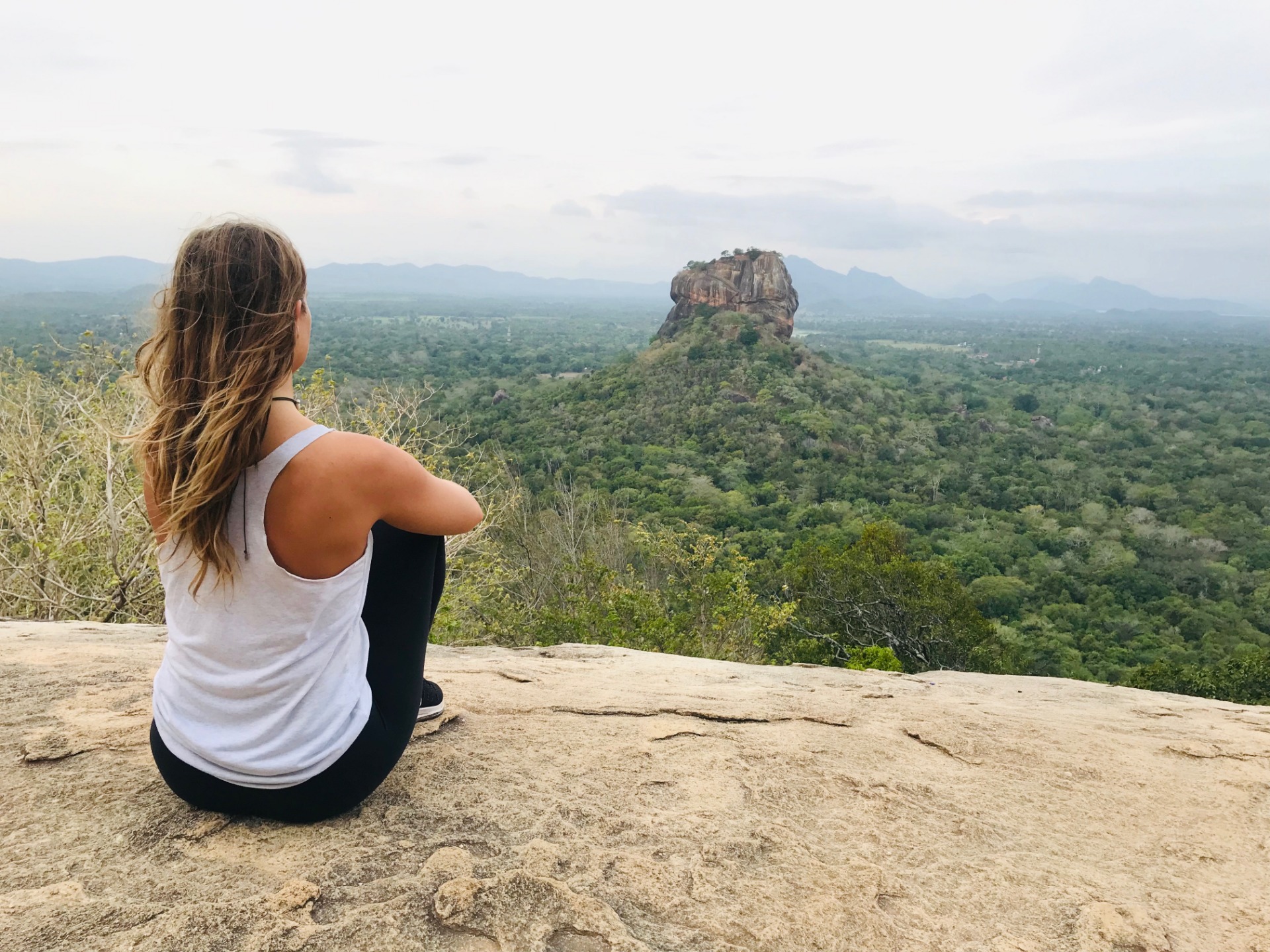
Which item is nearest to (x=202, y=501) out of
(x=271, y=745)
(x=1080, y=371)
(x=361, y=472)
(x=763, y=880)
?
(x=361, y=472)

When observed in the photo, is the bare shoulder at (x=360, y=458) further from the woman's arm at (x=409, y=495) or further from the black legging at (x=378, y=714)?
the black legging at (x=378, y=714)

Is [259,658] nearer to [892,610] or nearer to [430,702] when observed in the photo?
[430,702]

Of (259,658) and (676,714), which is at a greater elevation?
(259,658)

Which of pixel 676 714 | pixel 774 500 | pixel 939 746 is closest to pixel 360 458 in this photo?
pixel 676 714

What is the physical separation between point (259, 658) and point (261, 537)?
0.30 metres

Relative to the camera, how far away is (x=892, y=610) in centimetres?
1327

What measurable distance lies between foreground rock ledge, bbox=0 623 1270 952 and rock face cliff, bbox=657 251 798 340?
151 feet

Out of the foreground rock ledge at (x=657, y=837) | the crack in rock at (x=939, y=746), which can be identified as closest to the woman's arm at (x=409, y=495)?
the foreground rock ledge at (x=657, y=837)

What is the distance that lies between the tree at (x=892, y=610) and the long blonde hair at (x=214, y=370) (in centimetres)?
1197

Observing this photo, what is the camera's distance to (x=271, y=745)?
171cm

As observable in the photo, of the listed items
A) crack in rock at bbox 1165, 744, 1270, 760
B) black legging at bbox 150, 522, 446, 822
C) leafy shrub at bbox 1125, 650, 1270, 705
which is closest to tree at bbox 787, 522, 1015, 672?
leafy shrub at bbox 1125, 650, 1270, 705

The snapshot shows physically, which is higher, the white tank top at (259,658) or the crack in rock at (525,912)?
the white tank top at (259,658)

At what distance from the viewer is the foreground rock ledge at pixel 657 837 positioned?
161 centimetres

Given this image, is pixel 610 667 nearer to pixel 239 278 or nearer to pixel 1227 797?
pixel 1227 797
